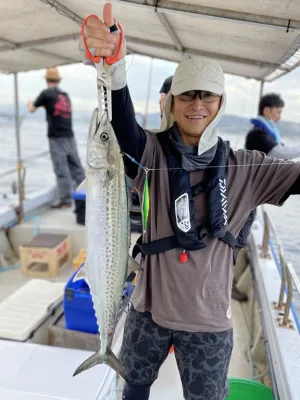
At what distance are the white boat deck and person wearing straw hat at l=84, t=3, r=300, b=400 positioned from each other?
2.57ft

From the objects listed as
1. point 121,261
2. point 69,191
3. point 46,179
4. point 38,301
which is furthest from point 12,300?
point 46,179

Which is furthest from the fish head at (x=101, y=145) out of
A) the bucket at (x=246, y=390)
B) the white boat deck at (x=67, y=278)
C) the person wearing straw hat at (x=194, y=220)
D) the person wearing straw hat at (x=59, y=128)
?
the person wearing straw hat at (x=59, y=128)

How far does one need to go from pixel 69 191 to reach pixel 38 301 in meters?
3.62

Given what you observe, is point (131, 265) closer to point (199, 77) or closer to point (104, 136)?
point (104, 136)

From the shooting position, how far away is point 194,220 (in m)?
1.71

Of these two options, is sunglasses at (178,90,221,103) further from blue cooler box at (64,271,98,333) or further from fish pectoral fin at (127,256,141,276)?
blue cooler box at (64,271,98,333)

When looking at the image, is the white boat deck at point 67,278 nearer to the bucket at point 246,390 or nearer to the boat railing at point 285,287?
the bucket at point 246,390

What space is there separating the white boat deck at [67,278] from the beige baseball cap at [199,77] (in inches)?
70.6

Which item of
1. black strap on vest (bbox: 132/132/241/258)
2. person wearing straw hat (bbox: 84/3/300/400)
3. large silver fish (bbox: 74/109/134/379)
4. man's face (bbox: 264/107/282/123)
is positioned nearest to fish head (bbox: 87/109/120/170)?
large silver fish (bbox: 74/109/134/379)

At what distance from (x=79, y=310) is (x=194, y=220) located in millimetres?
1481

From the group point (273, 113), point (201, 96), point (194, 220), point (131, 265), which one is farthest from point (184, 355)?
point (273, 113)

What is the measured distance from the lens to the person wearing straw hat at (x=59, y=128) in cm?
615

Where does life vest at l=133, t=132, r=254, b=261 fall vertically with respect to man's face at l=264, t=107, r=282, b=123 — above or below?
below

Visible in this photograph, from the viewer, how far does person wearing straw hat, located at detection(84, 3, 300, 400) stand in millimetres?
1669
